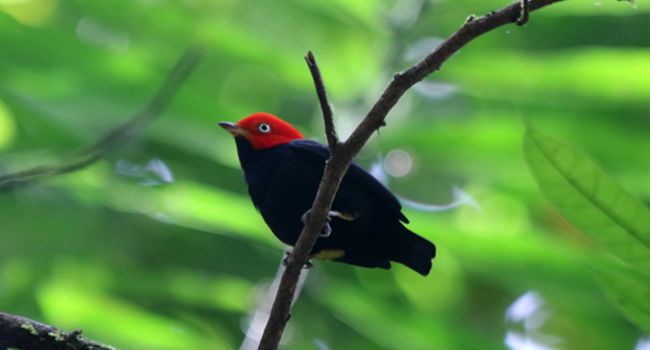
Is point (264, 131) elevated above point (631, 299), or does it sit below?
above

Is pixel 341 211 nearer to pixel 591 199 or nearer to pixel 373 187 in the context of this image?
pixel 373 187

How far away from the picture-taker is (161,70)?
149 inches

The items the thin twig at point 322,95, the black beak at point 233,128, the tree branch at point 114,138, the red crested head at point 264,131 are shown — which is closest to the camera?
the thin twig at point 322,95

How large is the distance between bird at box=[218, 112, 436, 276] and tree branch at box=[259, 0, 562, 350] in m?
0.81

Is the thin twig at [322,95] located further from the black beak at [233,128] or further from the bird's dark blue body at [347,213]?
the black beak at [233,128]

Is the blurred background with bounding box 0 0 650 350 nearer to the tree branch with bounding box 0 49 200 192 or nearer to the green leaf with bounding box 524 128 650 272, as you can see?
the tree branch with bounding box 0 49 200 192

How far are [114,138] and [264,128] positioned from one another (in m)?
0.89

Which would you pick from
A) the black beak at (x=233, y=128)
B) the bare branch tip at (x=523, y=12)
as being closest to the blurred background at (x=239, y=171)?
the black beak at (x=233, y=128)

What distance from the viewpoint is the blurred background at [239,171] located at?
136 inches

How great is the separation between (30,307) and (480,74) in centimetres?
190

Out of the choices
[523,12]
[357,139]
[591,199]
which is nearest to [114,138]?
[357,139]

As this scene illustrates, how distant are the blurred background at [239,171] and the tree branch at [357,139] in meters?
0.79

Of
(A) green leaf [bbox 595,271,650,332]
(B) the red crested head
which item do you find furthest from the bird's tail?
(A) green leaf [bbox 595,271,650,332]

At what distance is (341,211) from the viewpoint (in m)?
3.70
